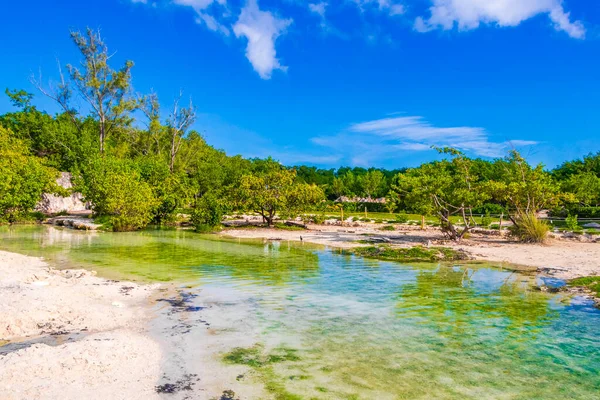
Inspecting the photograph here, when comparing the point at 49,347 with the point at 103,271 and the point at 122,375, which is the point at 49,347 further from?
the point at 103,271

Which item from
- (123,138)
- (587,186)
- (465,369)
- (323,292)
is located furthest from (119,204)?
(587,186)

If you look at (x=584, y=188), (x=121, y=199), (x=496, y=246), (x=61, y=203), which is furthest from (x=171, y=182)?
(x=584, y=188)

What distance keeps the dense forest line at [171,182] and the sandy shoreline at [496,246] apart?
1385mm

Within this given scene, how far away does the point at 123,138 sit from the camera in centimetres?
6275

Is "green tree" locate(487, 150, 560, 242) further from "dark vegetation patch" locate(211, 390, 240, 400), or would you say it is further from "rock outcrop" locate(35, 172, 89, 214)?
"rock outcrop" locate(35, 172, 89, 214)

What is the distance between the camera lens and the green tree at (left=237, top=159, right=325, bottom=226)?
3180cm

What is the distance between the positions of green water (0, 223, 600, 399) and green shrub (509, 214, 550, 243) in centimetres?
823

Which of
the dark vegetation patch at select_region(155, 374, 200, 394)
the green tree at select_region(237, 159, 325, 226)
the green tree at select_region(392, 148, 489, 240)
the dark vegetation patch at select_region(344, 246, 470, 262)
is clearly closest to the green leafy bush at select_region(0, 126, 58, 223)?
the green tree at select_region(237, 159, 325, 226)

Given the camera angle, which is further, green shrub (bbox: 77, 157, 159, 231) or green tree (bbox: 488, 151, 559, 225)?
green shrub (bbox: 77, 157, 159, 231)

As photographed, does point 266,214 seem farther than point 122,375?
Yes

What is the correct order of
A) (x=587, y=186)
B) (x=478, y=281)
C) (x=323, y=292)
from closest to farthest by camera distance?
(x=323, y=292)
(x=478, y=281)
(x=587, y=186)

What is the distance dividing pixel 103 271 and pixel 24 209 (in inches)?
984

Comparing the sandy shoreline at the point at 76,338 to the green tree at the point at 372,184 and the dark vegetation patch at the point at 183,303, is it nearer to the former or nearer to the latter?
the dark vegetation patch at the point at 183,303

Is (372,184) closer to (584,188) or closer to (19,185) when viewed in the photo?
(584,188)
